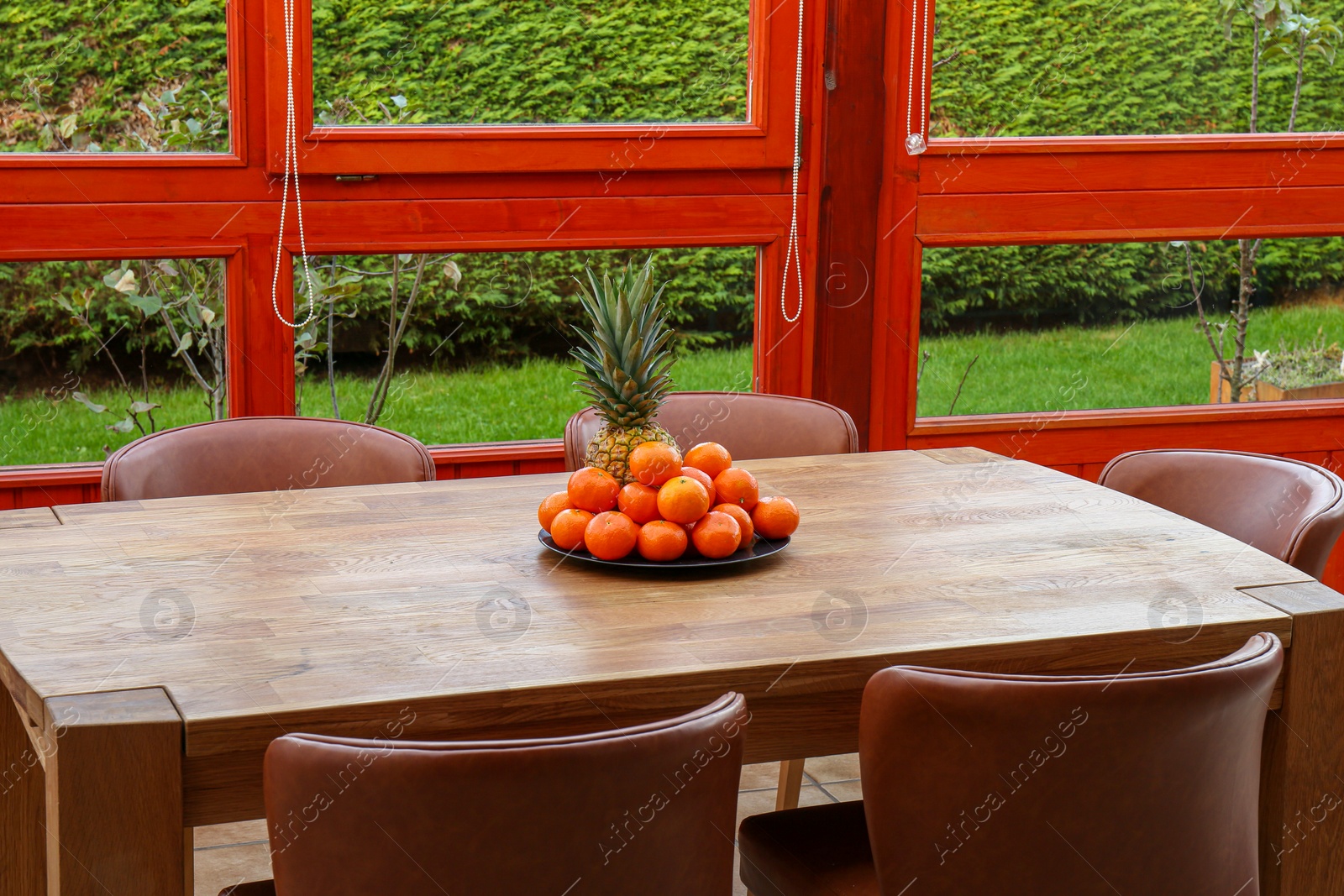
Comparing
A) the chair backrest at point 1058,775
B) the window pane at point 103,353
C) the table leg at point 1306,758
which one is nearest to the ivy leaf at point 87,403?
the window pane at point 103,353

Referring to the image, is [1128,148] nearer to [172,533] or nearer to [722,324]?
[722,324]

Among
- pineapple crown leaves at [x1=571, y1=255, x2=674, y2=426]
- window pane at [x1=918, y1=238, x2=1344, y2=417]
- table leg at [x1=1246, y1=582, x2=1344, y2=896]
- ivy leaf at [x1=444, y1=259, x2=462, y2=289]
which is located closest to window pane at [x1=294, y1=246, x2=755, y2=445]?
ivy leaf at [x1=444, y1=259, x2=462, y2=289]

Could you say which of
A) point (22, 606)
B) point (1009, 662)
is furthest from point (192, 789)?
Answer: point (1009, 662)

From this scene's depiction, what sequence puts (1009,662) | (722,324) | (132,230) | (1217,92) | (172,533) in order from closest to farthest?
(1009,662)
(172,533)
(132,230)
(722,324)
(1217,92)

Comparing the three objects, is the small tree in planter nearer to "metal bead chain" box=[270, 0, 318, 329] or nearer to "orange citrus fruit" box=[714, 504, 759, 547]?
"metal bead chain" box=[270, 0, 318, 329]

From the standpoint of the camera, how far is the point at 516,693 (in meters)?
1.56

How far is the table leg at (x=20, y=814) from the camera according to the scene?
2.09 metres

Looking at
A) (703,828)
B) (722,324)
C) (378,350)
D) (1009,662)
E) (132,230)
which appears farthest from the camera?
(722,324)

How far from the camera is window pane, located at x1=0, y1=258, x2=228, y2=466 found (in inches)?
127

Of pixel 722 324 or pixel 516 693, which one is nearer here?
pixel 516 693

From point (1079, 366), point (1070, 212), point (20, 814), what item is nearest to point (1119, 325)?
point (1079, 366)

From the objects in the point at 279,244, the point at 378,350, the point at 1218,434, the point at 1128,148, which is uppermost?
the point at 1128,148

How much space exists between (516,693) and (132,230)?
210 cm

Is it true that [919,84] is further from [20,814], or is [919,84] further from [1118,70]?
[20,814]
